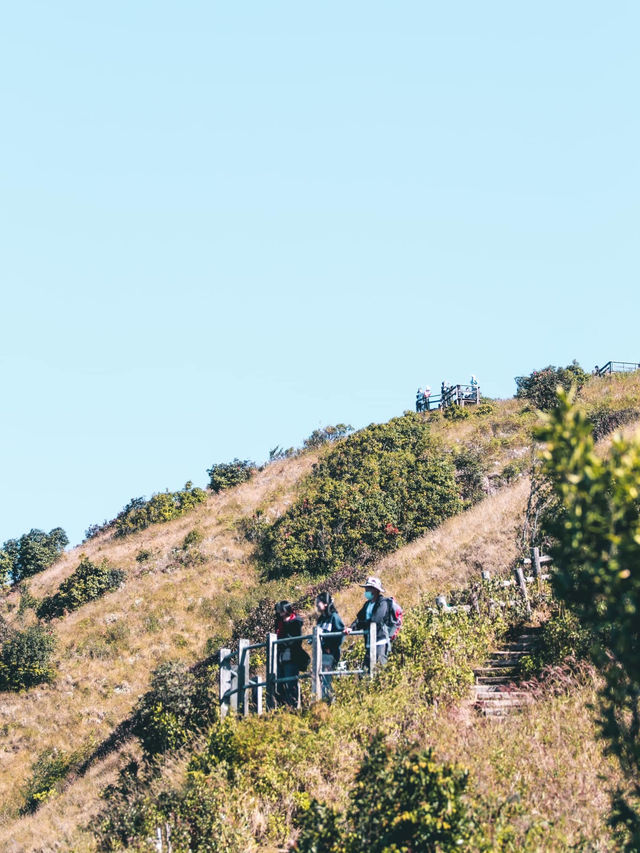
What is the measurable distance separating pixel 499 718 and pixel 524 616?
4.84 meters

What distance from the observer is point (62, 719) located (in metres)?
26.6

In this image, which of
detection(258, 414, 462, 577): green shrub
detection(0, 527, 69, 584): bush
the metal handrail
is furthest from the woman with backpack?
detection(0, 527, 69, 584): bush

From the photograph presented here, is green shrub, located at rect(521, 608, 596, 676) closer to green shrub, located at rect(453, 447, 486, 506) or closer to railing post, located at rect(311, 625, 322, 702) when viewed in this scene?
railing post, located at rect(311, 625, 322, 702)

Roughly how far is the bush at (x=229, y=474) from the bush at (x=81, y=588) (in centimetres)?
920

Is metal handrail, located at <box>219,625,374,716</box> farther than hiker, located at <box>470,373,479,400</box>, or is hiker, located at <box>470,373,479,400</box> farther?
hiker, located at <box>470,373,479,400</box>

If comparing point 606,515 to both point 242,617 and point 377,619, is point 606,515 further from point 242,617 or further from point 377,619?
point 242,617

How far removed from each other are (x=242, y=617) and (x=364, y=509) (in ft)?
22.7

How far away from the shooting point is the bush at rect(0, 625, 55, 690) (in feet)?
97.3

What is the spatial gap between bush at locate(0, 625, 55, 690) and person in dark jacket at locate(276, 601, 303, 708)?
A: 57.7ft

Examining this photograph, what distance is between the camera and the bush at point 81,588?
1443 inches

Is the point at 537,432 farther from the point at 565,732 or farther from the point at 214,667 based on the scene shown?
the point at 214,667

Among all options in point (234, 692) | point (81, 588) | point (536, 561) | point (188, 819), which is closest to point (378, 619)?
point (234, 692)

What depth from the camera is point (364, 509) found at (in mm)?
34531

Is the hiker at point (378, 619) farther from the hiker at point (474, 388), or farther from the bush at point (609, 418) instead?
the hiker at point (474, 388)
